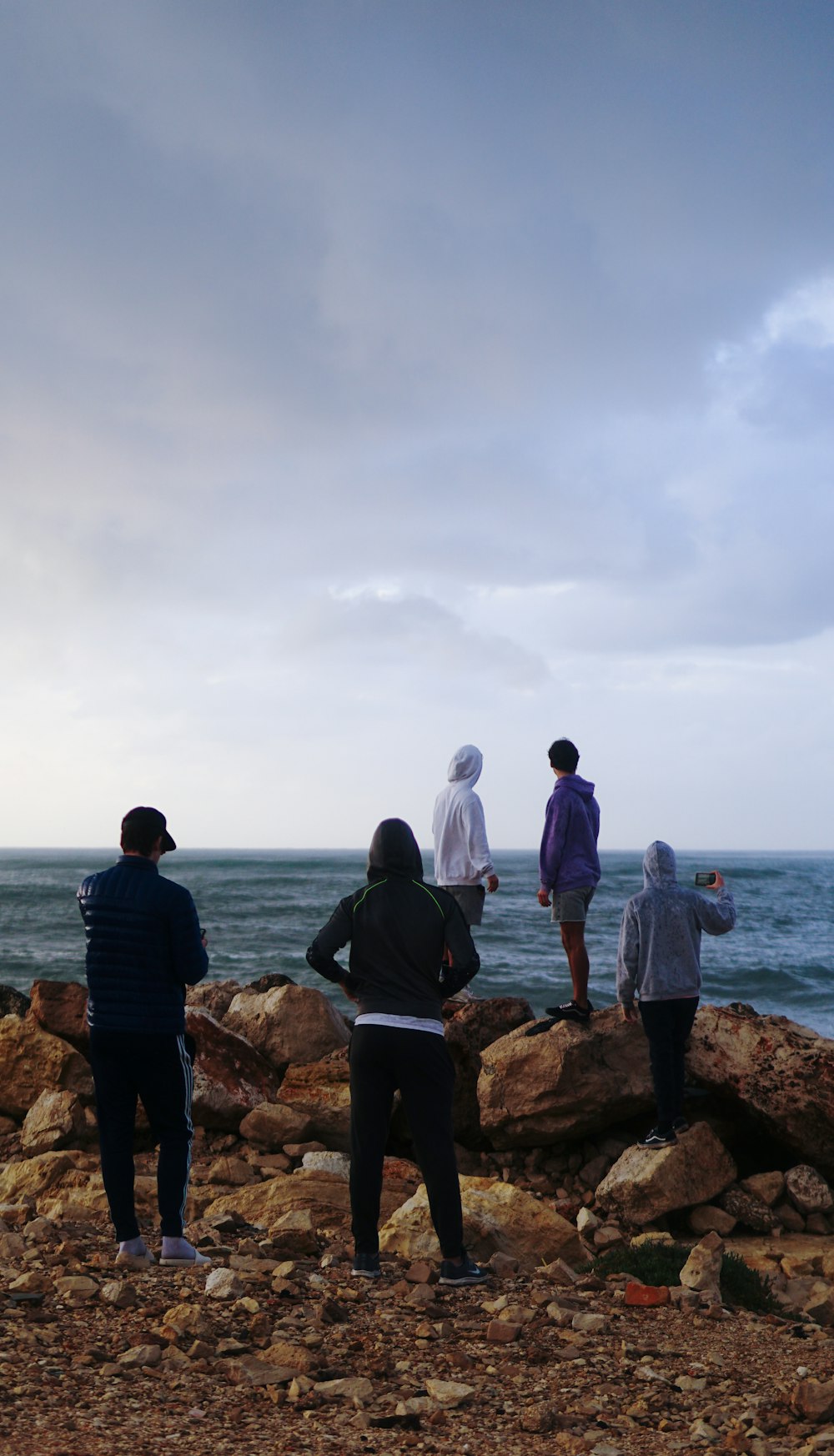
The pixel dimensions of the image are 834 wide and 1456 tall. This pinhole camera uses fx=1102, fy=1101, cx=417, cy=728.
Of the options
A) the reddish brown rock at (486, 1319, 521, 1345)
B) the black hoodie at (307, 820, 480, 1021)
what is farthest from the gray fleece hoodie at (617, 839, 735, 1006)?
the reddish brown rock at (486, 1319, 521, 1345)

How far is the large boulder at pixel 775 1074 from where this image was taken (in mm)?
8180

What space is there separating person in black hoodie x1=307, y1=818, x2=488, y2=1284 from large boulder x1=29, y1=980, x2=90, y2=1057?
490cm

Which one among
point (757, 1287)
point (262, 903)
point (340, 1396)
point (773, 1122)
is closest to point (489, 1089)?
point (773, 1122)

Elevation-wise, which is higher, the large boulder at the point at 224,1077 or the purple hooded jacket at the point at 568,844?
the purple hooded jacket at the point at 568,844

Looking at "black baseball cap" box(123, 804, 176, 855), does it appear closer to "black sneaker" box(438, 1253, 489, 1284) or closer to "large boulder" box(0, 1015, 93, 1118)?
"black sneaker" box(438, 1253, 489, 1284)

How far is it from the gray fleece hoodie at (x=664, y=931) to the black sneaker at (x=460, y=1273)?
8.13 ft

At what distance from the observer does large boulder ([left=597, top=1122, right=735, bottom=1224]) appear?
7.66 m

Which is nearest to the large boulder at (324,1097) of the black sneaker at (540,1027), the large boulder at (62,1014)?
the black sneaker at (540,1027)

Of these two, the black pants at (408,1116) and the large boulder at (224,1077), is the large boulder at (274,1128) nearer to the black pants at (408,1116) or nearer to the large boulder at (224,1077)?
the large boulder at (224,1077)

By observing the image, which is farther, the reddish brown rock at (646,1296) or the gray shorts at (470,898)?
the gray shorts at (470,898)

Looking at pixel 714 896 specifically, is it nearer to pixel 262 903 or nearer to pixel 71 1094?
pixel 71 1094

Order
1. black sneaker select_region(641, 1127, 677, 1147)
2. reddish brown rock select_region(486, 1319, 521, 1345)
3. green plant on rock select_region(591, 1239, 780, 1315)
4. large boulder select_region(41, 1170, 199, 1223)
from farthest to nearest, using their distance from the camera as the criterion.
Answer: black sneaker select_region(641, 1127, 677, 1147)
large boulder select_region(41, 1170, 199, 1223)
green plant on rock select_region(591, 1239, 780, 1315)
reddish brown rock select_region(486, 1319, 521, 1345)

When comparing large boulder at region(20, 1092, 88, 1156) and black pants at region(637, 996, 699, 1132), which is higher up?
black pants at region(637, 996, 699, 1132)

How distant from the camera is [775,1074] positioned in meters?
8.27
